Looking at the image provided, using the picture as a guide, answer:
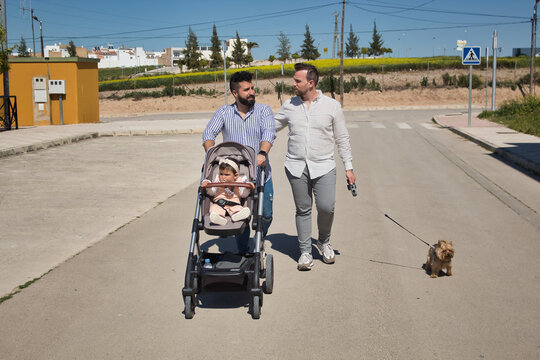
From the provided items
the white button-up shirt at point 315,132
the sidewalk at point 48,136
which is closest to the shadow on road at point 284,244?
the white button-up shirt at point 315,132

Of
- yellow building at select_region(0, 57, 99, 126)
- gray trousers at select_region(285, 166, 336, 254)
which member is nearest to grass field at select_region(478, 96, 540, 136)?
gray trousers at select_region(285, 166, 336, 254)

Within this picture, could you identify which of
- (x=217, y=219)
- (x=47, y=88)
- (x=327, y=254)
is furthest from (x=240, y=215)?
(x=47, y=88)

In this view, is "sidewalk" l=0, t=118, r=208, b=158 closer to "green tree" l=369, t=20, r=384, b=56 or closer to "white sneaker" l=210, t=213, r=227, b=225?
"white sneaker" l=210, t=213, r=227, b=225

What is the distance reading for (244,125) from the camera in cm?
555

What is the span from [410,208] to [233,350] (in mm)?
5424

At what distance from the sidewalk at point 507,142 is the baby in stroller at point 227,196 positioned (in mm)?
9271

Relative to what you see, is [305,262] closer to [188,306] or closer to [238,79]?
[188,306]

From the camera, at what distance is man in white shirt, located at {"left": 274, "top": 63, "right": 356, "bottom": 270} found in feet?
18.5

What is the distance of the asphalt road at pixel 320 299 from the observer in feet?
13.3

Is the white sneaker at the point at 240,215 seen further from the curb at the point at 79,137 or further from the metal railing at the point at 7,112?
the metal railing at the point at 7,112

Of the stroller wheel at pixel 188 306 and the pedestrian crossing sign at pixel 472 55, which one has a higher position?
the pedestrian crossing sign at pixel 472 55

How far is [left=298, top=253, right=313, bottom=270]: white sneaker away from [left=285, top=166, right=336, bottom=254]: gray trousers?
2.4 inches

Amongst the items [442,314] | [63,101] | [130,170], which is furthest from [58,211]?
[63,101]

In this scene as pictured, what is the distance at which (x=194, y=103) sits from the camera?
181ft
